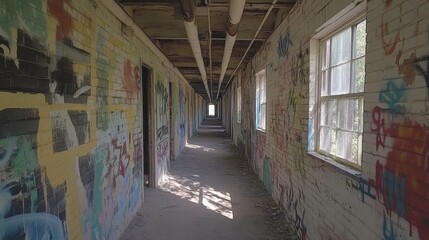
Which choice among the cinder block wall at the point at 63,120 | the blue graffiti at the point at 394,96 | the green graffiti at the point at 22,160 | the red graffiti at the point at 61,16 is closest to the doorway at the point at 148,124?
the cinder block wall at the point at 63,120

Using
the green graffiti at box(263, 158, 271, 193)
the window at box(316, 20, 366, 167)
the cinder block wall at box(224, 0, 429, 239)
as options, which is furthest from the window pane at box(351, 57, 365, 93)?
the green graffiti at box(263, 158, 271, 193)

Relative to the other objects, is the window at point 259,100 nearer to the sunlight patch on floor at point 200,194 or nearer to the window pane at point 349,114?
the sunlight patch on floor at point 200,194

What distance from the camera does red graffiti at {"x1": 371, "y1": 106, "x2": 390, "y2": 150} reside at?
222cm

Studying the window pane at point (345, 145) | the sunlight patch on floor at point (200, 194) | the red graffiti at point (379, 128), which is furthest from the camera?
the sunlight patch on floor at point (200, 194)

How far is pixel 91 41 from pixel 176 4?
1334 millimetres

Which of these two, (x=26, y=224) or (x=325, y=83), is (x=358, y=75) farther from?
(x=26, y=224)

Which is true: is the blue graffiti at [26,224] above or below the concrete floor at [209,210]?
above

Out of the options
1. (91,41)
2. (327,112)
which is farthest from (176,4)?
(327,112)

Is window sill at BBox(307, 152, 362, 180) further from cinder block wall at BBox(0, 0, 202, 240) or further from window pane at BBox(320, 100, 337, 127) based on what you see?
cinder block wall at BBox(0, 0, 202, 240)

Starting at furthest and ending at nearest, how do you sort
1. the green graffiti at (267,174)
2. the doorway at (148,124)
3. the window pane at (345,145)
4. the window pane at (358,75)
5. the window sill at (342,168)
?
1. the doorway at (148,124)
2. the green graffiti at (267,174)
3. the window pane at (345,145)
4. the window pane at (358,75)
5. the window sill at (342,168)

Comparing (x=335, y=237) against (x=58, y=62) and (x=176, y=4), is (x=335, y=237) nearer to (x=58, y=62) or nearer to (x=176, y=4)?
(x=58, y=62)

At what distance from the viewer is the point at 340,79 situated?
3.23 metres

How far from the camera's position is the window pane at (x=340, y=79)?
3.04 metres

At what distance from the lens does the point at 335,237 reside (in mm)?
3066
